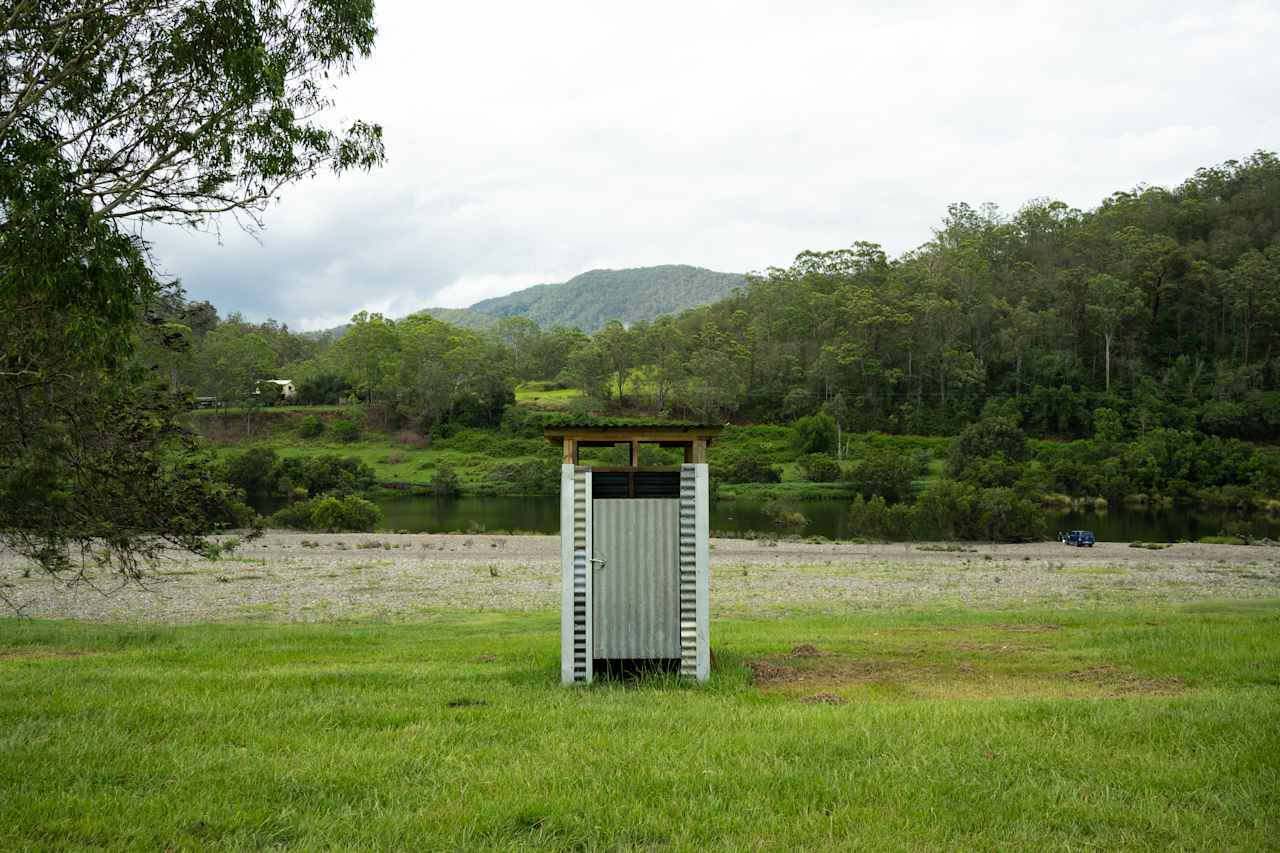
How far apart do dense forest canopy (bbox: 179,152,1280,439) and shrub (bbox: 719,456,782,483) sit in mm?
13789

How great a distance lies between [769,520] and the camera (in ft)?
176

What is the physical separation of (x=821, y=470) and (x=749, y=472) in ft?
18.4

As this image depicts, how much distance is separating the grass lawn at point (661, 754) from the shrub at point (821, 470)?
202 feet

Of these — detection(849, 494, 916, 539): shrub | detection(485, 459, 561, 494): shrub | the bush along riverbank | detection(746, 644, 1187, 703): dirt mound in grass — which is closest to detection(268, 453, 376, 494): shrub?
the bush along riverbank

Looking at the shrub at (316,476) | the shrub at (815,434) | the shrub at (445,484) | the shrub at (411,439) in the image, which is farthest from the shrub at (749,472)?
the shrub at (411,439)

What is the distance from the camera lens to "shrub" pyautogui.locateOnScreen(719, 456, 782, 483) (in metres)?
71.9

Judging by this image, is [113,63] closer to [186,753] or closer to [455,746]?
[186,753]

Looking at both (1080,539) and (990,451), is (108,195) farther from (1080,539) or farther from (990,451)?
(990,451)

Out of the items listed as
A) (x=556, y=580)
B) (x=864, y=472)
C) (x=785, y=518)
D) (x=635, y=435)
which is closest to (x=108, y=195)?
(x=635, y=435)

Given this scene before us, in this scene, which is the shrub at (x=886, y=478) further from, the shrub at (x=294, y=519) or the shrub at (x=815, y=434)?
the shrub at (x=294, y=519)

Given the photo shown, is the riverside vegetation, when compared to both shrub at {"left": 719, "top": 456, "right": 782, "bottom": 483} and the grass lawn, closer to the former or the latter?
shrub at {"left": 719, "top": 456, "right": 782, "bottom": 483}

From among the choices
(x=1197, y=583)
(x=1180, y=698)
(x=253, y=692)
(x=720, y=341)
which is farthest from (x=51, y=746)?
(x=720, y=341)

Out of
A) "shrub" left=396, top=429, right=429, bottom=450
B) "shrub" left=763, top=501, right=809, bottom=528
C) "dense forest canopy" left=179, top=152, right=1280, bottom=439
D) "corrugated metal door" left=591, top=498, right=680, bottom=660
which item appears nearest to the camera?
"corrugated metal door" left=591, top=498, right=680, bottom=660

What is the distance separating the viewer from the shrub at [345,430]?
91625 millimetres
